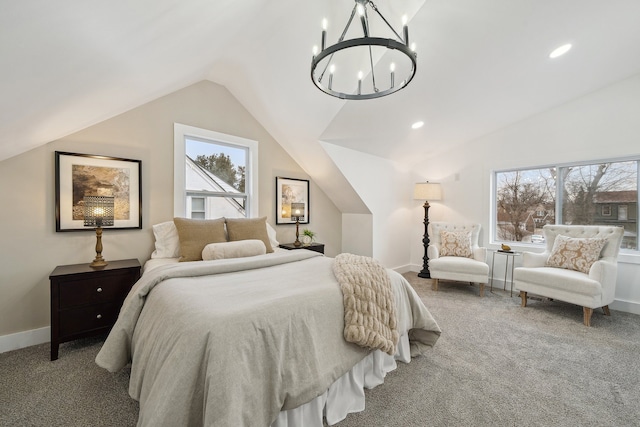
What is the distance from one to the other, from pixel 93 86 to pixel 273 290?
1.77m

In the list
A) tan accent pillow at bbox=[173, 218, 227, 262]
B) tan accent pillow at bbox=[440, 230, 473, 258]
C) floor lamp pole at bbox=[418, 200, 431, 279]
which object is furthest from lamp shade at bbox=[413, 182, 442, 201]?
tan accent pillow at bbox=[173, 218, 227, 262]

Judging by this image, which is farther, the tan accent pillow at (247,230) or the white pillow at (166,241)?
the tan accent pillow at (247,230)

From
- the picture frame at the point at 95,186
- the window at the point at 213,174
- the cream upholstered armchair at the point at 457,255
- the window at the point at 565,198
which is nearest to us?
the picture frame at the point at 95,186

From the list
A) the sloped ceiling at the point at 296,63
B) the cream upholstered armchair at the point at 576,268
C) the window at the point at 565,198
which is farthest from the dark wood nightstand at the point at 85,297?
the window at the point at 565,198

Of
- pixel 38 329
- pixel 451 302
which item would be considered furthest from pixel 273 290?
pixel 451 302

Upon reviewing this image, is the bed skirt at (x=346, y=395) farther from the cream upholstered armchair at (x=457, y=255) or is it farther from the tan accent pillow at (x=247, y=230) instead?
the cream upholstered armchair at (x=457, y=255)

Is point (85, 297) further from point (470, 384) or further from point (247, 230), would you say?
point (470, 384)

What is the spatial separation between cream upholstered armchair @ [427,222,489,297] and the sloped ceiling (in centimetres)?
149

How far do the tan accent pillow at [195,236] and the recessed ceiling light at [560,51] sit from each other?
12.4 ft

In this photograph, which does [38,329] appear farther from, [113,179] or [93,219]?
[113,179]

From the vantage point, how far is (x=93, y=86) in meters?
1.73

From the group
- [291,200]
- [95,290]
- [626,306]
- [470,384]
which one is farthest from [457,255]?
[95,290]

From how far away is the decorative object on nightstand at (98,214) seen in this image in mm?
2260

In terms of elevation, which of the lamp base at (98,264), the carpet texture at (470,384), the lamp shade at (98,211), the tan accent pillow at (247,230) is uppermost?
the lamp shade at (98,211)
